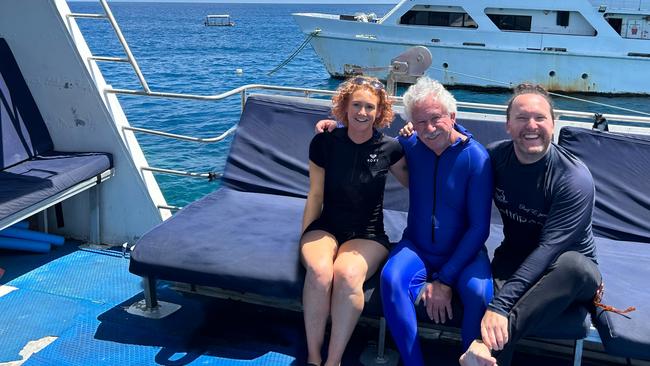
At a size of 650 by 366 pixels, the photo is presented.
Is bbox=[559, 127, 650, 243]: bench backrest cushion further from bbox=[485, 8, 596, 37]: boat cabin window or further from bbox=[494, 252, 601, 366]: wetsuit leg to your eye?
bbox=[485, 8, 596, 37]: boat cabin window

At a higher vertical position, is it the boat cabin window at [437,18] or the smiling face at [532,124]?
the boat cabin window at [437,18]

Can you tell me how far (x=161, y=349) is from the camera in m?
3.14

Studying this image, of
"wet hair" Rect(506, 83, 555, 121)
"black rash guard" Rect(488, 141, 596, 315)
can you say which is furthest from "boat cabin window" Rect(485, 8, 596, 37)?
"black rash guard" Rect(488, 141, 596, 315)

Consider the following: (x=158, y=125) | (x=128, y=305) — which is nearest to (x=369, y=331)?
(x=128, y=305)

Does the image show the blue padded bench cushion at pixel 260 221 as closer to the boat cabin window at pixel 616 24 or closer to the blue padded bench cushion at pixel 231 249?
the blue padded bench cushion at pixel 231 249

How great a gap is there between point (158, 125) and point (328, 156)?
510 inches

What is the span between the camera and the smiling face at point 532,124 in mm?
2627

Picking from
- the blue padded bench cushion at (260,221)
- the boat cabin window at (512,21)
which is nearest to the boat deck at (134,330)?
the blue padded bench cushion at (260,221)

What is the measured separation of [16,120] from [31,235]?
82 cm

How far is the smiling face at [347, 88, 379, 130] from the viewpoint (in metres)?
3.07

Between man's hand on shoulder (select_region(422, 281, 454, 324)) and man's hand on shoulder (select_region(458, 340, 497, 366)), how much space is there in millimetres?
213

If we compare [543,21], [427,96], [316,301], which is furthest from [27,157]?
[543,21]

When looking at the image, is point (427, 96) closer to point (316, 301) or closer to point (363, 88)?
point (363, 88)

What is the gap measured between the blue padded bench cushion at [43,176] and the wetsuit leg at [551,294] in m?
2.86
